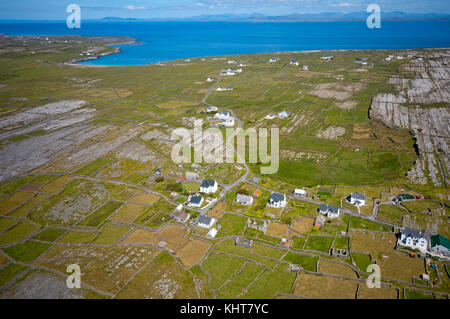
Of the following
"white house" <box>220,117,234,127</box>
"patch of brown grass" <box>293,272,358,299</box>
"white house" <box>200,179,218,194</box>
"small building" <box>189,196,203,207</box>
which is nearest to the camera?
"patch of brown grass" <box>293,272,358,299</box>

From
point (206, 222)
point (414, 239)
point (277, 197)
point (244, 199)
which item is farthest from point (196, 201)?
point (414, 239)

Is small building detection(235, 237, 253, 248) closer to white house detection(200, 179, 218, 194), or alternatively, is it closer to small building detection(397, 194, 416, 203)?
white house detection(200, 179, 218, 194)

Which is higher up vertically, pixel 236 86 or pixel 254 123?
pixel 236 86

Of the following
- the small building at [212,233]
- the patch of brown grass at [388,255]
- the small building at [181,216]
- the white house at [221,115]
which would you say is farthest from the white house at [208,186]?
the white house at [221,115]

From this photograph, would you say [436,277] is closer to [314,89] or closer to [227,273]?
[227,273]

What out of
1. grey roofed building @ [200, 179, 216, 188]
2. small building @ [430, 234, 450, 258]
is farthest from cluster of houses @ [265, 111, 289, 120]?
small building @ [430, 234, 450, 258]

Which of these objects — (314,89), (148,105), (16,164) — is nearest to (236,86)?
(314,89)
